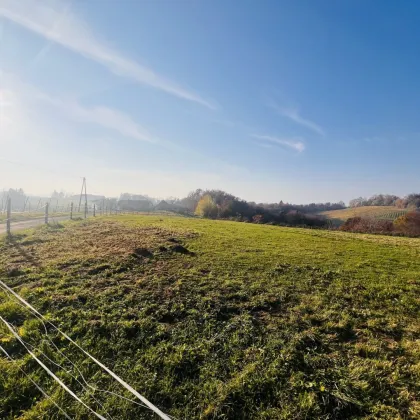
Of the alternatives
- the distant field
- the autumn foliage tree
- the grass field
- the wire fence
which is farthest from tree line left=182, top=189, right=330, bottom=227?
the grass field

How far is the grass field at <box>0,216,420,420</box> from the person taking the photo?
13.5ft

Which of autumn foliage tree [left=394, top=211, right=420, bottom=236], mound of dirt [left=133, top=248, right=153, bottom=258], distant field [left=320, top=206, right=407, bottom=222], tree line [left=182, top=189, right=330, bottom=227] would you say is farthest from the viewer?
distant field [left=320, top=206, right=407, bottom=222]

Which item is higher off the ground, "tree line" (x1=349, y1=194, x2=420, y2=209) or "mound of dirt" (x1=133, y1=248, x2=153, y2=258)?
"tree line" (x1=349, y1=194, x2=420, y2=209)

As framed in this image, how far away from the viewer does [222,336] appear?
18.5 ft

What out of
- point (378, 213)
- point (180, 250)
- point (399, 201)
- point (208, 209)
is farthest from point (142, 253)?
point (399, 201)

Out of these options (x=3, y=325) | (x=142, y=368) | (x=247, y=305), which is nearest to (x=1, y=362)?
(x=3, y=325)

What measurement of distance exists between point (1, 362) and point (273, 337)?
212 inches

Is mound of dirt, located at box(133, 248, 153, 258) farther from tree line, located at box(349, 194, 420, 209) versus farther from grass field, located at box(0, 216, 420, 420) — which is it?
tree line, located at box(349, 194, 420, 209)

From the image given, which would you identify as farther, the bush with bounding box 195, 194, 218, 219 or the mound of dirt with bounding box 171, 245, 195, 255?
the bush with bounding box 195, 194, 218, 219

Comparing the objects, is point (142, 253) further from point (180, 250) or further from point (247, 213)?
point (247, 213)

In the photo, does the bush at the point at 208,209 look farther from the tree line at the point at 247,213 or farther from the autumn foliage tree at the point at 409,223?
the autumn foliage tree at the point at 409,223

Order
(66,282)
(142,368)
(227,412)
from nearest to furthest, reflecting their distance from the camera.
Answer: (227,412)
(142,368)
(66,282)

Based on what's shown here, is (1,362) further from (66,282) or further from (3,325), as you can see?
(66,282)

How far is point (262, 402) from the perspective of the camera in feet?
13.5
